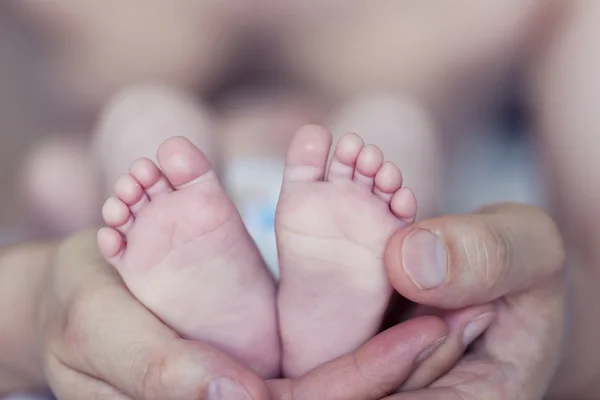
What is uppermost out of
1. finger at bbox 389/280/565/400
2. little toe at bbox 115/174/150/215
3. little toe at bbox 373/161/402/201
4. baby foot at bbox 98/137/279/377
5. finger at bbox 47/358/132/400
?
little toe at bbox 373/161/402/201

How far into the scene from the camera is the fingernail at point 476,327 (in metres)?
0.46

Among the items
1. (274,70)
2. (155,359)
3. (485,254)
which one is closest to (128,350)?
(155,359)

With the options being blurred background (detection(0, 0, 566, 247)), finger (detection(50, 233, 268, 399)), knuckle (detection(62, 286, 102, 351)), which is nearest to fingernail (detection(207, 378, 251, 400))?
finger (detection(50, 233, 268, 399))

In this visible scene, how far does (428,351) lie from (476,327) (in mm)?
55

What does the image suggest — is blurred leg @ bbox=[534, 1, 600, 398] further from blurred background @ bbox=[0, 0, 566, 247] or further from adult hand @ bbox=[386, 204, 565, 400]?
adult hand @ bbox=[386, 204, 565, 400]

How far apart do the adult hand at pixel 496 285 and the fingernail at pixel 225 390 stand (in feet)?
0.32

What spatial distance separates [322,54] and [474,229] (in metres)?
0.43

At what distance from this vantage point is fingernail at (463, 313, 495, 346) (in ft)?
1.51

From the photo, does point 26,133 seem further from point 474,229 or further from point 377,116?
point 474,229

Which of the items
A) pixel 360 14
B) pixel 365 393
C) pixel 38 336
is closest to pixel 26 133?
pixel 38 336

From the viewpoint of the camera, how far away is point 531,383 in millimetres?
474

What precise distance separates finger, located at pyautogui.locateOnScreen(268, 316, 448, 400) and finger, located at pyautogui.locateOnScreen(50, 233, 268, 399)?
45 millimetres

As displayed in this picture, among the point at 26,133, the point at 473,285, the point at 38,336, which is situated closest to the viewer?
the point at 473,285

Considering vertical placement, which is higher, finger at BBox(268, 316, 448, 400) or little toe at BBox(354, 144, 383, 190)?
little toe at BBox(354, 144, 383, 190)
